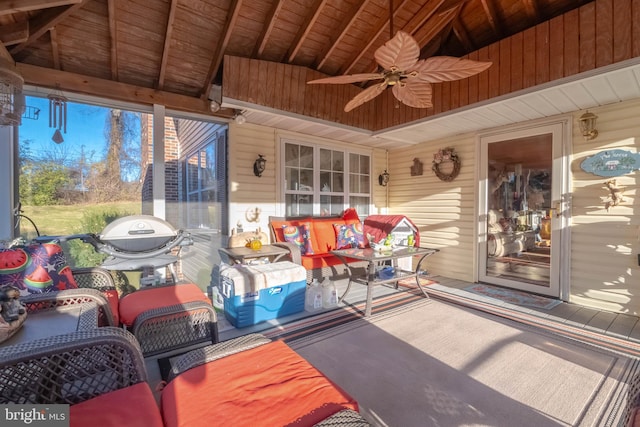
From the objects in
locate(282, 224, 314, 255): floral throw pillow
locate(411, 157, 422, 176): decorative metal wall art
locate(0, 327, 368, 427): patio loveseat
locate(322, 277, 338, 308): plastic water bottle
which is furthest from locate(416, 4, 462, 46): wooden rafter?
locate(0, 327, 368, 427): patio loveseat

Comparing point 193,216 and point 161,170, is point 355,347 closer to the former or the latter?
point 193,216

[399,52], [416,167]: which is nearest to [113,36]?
[399,52]

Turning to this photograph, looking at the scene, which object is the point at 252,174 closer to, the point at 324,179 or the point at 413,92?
the point at 324,179

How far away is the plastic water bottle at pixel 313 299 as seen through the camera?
11.9ft

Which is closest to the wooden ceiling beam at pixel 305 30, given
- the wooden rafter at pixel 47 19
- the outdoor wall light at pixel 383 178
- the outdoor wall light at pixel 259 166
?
the outdoor wall light at pixel 259 166

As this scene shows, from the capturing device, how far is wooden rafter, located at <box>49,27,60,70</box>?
2.98 m

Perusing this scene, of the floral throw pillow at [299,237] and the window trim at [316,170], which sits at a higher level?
the window trim at [316,170]

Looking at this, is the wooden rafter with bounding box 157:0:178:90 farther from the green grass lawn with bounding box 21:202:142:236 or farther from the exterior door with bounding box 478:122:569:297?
the exterior door with bounding box 478:122:569:297

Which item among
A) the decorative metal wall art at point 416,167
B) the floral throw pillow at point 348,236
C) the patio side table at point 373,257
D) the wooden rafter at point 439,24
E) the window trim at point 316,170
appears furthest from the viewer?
the decorative metal wall art at point 416,167

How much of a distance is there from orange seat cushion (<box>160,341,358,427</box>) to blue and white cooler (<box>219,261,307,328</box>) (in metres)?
1.66

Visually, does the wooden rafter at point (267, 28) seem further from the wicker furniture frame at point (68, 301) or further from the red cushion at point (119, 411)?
the red cushion at point (119, 411)

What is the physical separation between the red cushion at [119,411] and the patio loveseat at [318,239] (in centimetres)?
290

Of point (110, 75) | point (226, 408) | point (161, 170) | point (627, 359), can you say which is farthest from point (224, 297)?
point (627, 359)

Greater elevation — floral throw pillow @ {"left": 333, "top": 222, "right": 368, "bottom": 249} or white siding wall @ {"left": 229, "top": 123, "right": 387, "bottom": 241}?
white siding wall @ {"left": 229, "top": 123, "right": 387, "bottom": 241}
